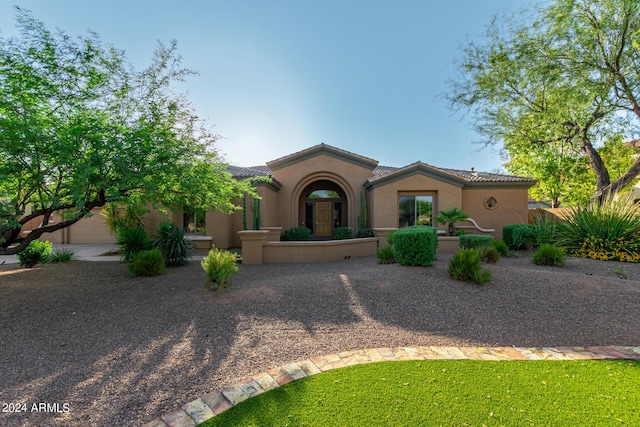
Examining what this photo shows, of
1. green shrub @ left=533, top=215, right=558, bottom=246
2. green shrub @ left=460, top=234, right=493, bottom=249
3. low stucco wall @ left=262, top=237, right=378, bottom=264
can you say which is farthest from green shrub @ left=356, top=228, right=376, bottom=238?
green shrub @ left=533, top=215, right=558, bottom=246

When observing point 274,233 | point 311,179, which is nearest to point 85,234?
point 274,233

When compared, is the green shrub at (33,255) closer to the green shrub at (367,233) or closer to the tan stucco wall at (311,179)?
the tan stucco wall at (311,179)

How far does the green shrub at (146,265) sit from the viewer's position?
340 inches

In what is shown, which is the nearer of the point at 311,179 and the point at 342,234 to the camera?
the point at 342,234

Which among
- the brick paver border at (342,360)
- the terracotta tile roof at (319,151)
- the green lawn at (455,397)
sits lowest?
the brick paver border at (342,360)

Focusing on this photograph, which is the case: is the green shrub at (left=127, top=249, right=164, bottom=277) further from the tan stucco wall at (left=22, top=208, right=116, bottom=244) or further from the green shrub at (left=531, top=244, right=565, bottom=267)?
the tan stucco wall at (left=22, top=208, right=116, bottom=244)

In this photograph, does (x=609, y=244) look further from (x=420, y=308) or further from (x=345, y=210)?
(x=345, y=210)

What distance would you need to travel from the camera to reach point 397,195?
1563cm

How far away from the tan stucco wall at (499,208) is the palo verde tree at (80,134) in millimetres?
15214

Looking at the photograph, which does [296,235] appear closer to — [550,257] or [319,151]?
[319,151]

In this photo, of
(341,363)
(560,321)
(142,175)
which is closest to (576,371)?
(560,321)

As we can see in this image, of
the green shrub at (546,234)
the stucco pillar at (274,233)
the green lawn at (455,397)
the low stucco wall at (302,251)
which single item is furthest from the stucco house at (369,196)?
the green lawn at (455,397)

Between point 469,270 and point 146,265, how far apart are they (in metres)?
9.26

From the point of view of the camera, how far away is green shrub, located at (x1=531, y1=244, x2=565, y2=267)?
351 inches
